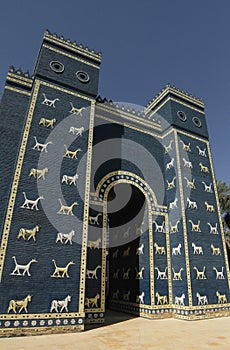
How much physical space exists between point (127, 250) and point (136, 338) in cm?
685

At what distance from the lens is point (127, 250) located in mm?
14703

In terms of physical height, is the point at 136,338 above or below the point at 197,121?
below

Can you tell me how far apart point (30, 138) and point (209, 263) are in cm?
1098

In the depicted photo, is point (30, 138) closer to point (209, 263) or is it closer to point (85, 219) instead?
point (85, 219)

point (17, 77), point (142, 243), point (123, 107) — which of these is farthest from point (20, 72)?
point (142, 243)

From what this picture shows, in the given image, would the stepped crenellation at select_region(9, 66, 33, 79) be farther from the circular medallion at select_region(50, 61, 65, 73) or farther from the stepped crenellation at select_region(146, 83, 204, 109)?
the stepped crenellation at select_region(146, 83, 204, 109)

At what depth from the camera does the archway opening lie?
42.9 ft

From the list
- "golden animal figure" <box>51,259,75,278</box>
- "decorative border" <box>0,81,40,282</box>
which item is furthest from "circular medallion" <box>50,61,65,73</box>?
"golden animal figure" <box>51,259,75,278</box>

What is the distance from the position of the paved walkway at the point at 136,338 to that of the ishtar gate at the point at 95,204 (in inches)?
28.4

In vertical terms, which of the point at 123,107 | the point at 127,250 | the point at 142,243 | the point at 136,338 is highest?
the point at 123,107

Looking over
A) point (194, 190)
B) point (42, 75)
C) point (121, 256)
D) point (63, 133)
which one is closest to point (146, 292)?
point (121, 256)

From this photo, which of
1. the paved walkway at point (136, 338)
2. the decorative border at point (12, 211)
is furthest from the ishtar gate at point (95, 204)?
the paved walkway at point (136, 338)

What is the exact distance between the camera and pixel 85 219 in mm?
10375

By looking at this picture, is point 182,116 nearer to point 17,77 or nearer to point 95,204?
point 95,204
